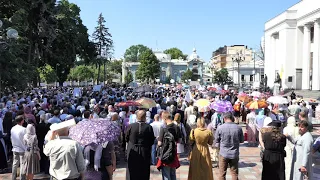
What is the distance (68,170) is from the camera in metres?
4.94

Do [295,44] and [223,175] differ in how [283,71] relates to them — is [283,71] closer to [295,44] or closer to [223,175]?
[295,44]

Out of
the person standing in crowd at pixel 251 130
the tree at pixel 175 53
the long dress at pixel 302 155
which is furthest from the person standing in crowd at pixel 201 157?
the tree at pixel 175 53

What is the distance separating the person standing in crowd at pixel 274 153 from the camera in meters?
6.41

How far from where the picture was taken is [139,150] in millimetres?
6613

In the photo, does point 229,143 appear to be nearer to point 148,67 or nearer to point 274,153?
→ point 274,153

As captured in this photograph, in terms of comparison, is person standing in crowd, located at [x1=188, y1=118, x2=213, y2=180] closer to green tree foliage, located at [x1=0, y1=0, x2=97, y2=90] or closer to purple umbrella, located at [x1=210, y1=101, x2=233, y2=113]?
purple umbrella, located at [x1=210, y1=101, x2=233, y2=113]

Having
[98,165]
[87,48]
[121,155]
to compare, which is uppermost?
[87,48]

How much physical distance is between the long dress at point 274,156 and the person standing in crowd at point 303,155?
221 millimetres

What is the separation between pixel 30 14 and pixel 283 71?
119ft

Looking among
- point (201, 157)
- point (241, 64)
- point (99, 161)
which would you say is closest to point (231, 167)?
point (201, 157)

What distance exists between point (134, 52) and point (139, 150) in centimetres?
14771

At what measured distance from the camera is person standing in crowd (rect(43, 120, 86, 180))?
4.90 metres

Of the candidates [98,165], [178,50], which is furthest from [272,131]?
[178,50]

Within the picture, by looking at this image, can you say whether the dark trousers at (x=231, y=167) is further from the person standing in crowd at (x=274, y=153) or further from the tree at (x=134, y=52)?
the tree at (x=134, y=52)
